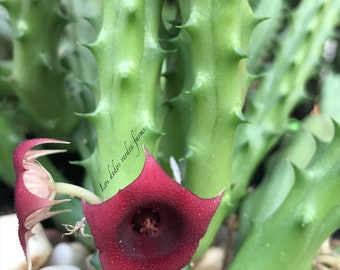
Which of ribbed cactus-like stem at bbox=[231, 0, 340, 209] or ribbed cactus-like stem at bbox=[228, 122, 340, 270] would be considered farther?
ribbed cactus-like stem at bbox=[231, 0, 340, 209]

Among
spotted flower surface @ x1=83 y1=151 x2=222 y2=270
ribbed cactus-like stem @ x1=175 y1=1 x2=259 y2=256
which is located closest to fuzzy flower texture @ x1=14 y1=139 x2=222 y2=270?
spotted flower surface @ x1=83 y1=151 x2=222 y2=270

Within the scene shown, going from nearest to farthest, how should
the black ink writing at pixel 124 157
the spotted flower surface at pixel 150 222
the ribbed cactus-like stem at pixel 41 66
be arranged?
the spotted flower surface at pixel 150 222 → the black ink writing at pixel 124 157 → the ribbed cactus-like stem at pixel 41 66

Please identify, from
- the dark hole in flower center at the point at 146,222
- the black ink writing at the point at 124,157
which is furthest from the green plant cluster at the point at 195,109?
the dark hole in flower center at the point at 146,222

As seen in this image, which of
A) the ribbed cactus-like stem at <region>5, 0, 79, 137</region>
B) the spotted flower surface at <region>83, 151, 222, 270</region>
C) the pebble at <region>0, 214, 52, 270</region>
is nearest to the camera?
the spotted flower surface at <region>83, 151, 222, 270</region>

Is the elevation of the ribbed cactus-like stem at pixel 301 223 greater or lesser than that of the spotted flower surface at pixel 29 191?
lesser

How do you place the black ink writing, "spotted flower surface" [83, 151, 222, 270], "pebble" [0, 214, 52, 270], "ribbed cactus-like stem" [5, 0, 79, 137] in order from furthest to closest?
"ribbed cactus-like stem" [5, 0, 79, 137], "pebble" [0, 214, 52, 270], the black ink writing, "spotted flower surface" [83, 151, 222, 270]

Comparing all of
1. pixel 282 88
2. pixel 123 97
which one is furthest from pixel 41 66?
pixel 282 88

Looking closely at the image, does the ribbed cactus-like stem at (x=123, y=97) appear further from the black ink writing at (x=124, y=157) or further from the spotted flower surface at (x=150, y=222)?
the spotted flower surface at (x=150, y=222)

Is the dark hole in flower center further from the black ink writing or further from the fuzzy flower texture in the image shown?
the black ink writing
